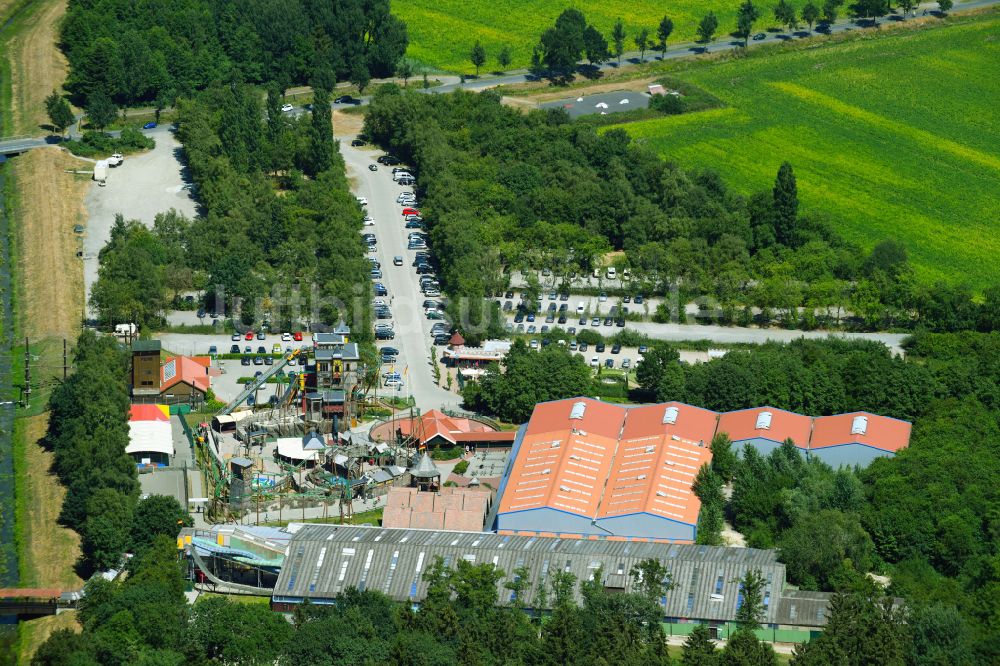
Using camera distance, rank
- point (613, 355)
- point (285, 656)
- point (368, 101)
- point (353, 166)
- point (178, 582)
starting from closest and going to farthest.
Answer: point (285, 656) → point (178, 582) → point (613, 355) → point (353, 166) → point (368, 101)

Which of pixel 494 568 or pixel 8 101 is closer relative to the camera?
pixel 494 568

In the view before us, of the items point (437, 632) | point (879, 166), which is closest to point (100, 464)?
point (437, 632)

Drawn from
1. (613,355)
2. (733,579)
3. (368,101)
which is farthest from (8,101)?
(733,579)

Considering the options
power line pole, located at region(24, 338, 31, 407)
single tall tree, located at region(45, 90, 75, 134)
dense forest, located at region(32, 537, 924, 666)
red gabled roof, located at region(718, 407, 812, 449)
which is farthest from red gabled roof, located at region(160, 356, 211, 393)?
single tall tree, located at region(45, 90, 75, 134)

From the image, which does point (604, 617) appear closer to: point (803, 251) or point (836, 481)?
point (836, 481)

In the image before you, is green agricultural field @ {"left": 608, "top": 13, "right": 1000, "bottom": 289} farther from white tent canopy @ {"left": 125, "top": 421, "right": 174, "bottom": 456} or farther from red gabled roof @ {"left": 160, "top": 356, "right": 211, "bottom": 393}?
white tent canopy @ {"left": 125, "top": 421, "right": 174, "bottom": 456}

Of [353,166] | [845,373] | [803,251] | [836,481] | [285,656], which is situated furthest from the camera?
[353,166]

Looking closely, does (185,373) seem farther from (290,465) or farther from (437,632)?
(437,632)
